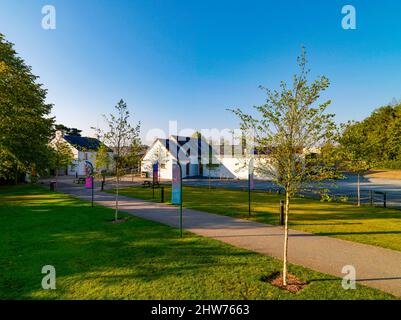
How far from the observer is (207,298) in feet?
15.2

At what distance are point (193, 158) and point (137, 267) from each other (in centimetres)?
3614

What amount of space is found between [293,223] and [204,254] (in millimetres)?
5660

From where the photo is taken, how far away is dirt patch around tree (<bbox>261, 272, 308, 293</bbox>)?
5034mm

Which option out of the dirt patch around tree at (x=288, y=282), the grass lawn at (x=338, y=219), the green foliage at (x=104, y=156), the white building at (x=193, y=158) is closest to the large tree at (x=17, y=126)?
the green foliage at (x=104, y=156)

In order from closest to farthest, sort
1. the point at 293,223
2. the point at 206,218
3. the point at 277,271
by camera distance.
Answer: the point at 277,271, the point at 293,223, the point at 206,218

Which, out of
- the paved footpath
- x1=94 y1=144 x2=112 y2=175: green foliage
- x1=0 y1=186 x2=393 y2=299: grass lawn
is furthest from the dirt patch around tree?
x1=94 y1=144 x2=112 y2=175: green foliage

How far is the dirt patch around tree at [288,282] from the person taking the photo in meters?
5.03

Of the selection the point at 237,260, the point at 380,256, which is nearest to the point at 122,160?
the point at 237,260

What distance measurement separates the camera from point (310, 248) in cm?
745

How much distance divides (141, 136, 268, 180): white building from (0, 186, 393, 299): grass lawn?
29656 millimetres

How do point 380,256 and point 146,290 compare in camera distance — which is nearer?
point 146,290

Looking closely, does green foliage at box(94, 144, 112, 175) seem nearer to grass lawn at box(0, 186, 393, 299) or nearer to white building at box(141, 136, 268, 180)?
grass lawn at box(0, 186, 393, 299)

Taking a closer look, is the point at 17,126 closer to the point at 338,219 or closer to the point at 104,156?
the point at 104,156
